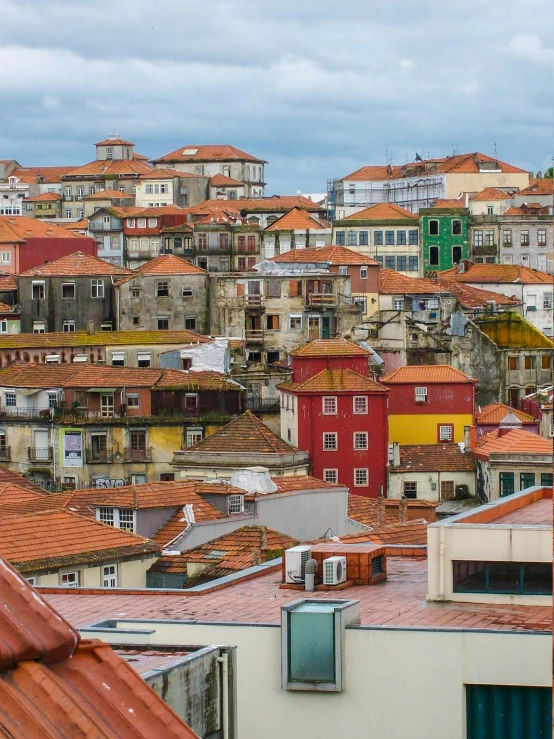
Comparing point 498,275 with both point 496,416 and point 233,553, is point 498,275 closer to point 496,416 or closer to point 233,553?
point 496,416

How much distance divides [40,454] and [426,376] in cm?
1478

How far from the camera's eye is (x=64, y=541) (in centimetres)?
3819

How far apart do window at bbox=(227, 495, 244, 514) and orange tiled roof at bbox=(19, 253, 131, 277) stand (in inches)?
1467

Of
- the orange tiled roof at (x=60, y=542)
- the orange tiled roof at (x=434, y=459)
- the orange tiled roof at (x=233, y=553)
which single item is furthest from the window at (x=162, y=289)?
the orange tiled roof at (x=60, y=542)

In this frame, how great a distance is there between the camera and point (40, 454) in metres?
68.1

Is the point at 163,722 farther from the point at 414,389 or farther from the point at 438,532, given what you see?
the point at 414,389

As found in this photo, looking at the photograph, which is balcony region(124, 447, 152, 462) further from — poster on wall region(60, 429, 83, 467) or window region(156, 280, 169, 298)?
window region(156, 280, 169, 298)

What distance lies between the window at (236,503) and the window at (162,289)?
35.3m

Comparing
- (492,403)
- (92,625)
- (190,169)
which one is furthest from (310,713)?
(190,169)

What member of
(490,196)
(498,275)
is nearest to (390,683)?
(498,275)

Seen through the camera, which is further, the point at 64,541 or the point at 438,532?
the point at 64,541

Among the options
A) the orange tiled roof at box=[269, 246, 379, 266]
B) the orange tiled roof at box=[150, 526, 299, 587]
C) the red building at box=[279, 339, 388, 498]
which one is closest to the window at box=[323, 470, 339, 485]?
the red building at box=[279, 339, 388, 498]

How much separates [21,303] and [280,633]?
2499 inches

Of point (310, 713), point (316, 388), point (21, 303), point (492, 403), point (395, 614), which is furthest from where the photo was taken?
point (21, 303)
